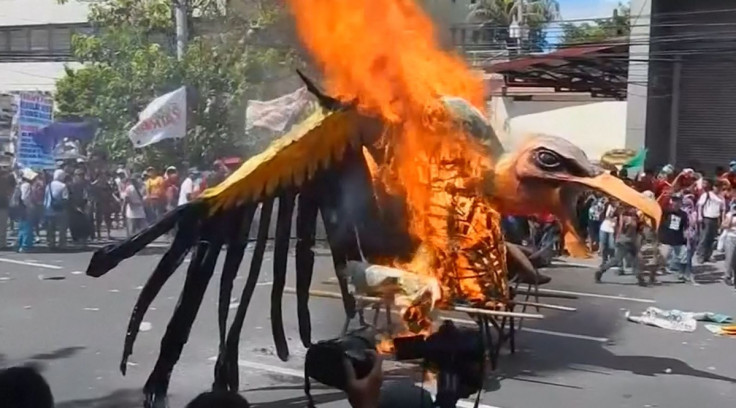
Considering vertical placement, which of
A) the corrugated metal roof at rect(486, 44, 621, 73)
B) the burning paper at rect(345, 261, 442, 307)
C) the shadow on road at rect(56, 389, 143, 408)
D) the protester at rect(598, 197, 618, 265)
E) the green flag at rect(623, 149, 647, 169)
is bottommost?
the shadow on road at rect(56, 389, 143, 408)

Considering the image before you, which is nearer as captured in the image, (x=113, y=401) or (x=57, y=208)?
(x=113, y=401)

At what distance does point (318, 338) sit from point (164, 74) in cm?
491

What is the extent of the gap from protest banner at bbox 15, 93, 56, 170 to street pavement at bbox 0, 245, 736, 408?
3461 millimetres

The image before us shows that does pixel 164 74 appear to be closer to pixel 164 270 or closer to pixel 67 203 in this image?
pixel 67 203

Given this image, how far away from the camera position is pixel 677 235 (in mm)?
12023

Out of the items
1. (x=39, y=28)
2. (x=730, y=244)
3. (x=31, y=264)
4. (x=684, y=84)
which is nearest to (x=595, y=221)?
(x=730, y=244)

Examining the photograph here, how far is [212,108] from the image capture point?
11.0 m

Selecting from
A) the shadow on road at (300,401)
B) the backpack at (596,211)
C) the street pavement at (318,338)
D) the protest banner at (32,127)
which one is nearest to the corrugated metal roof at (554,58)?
the backpack at (596,211)

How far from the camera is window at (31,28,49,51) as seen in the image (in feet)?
46.9

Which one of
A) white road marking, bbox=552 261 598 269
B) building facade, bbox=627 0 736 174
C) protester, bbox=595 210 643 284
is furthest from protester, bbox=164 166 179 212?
A: building facade, bbox=627 0 736 174

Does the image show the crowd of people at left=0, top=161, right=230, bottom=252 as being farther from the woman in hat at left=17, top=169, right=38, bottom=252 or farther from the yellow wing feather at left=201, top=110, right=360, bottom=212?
the yellow wing feather at left=201, top=110, right=360, bottom=212

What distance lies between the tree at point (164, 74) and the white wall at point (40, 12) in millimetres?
490

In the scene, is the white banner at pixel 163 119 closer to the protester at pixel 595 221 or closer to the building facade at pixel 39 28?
the building facade at pixel 39 28

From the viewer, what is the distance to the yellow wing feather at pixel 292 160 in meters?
4.89
